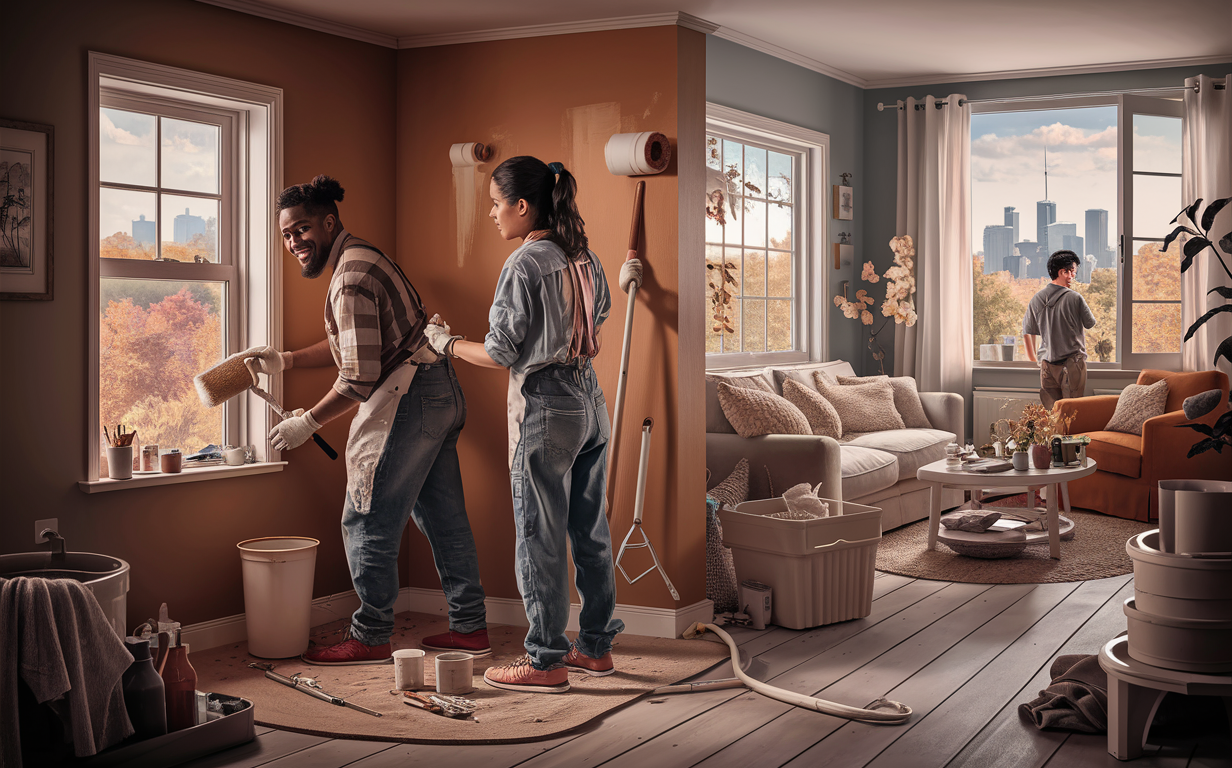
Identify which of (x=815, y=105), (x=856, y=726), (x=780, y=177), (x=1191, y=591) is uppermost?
(x=815, y=105)

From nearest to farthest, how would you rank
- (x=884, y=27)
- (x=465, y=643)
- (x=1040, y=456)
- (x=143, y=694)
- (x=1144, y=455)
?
(x=143, y=694), (x=465, y=643), (x=1040, y=456), (x=884, y=27), (x=1144, y=455)

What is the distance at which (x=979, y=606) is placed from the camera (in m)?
4.35

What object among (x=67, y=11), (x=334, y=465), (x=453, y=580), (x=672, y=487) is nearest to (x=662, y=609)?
(x=672, y=487)

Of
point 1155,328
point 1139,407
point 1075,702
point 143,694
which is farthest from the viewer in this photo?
point 1155,328

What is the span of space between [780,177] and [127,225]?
4.16 m

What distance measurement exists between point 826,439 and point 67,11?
3317 mm

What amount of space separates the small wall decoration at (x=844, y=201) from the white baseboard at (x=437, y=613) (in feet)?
12.8

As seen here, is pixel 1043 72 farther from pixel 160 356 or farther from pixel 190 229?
pixel 160 356

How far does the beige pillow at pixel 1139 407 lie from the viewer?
6348 millimetres

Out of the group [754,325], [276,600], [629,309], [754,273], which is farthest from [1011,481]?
[276,600]

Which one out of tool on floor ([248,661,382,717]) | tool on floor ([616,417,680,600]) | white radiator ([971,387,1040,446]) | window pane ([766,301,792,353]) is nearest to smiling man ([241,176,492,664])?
tool on floor ([248,661,382,717])

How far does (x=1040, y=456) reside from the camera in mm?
5305

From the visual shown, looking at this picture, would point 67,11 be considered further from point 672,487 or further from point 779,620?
point 779,620

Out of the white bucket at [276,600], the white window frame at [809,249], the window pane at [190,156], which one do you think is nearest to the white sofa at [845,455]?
the white window frame at [809,249]
